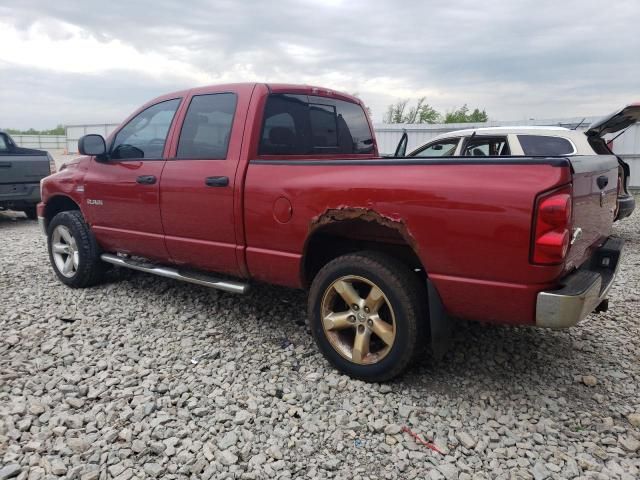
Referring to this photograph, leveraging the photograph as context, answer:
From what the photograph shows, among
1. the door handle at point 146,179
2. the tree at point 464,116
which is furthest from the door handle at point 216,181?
the tree at point 464,116

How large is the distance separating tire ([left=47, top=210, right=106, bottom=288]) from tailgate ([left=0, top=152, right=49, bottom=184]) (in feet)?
15.6

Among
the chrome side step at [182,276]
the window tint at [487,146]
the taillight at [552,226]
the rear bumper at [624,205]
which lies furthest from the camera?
the window tint at [487,146]

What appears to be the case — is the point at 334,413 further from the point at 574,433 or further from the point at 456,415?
the point at 574,433

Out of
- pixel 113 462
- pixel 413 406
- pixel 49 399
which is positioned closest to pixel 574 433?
pixel 413 406

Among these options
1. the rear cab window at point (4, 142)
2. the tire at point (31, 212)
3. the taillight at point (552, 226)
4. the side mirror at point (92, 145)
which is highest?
the rear cab window at point (4, 142)

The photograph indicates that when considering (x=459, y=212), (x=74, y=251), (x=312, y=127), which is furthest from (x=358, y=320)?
(x=74, y=251)

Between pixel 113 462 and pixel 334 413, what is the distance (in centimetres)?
118

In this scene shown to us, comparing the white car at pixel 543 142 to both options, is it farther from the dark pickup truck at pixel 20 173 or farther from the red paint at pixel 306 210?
the dark pickup truck at pixel 20 173

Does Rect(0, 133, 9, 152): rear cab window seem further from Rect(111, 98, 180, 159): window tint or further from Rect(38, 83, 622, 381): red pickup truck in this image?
Rect(111, 98, 180, 159): window tint

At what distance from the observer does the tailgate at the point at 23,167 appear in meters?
8.99

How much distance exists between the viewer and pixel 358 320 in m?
3.14

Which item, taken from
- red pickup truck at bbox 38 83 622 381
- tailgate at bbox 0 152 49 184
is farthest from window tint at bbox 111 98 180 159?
tailgate at bbox 0 152 49 184

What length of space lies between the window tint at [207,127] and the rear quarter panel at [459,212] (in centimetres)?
82

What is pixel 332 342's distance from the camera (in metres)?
3.27
